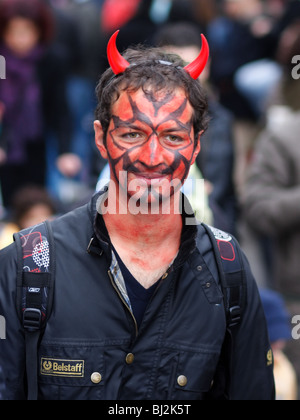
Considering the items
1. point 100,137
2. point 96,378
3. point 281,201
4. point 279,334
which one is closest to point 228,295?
point 96,378

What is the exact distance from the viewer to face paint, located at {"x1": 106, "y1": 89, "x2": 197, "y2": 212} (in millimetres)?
3424

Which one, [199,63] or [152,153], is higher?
[199,63]

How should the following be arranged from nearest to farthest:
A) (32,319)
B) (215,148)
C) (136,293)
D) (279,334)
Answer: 1. (32,319)
2. (136,293)
3. (279,334)
4. (215,148)

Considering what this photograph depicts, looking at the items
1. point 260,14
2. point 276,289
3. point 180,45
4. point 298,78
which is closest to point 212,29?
point 260,14

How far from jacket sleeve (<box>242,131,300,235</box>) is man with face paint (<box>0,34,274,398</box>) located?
215cm

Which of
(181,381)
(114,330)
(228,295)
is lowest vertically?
(181,381)

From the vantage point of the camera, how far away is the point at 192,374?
3486mm

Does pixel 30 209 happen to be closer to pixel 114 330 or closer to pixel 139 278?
pixel 139 278

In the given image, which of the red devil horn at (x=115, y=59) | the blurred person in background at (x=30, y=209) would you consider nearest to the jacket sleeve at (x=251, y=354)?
the red devil horn at (x=115, y=59)

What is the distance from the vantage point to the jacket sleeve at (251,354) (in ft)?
11.9

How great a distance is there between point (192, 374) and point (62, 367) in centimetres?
55

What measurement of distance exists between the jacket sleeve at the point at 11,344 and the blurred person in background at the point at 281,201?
2.82 m
